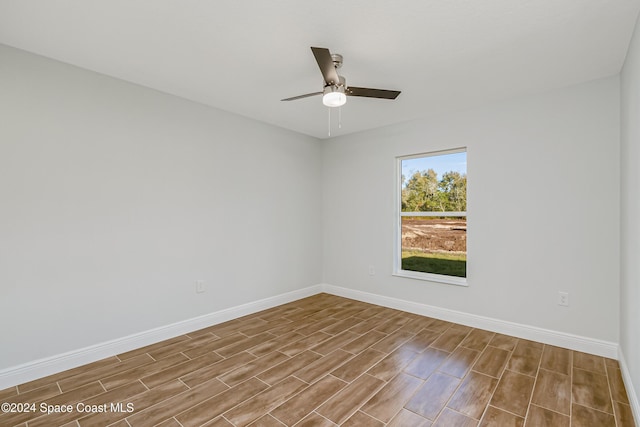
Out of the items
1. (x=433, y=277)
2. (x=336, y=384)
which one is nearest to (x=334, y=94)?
(x=336, y=384)

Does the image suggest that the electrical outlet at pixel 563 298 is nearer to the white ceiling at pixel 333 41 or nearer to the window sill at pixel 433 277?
the window sill at pixel 433 277

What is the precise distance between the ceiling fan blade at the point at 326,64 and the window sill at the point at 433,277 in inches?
103

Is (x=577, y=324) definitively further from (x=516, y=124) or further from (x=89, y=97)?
(x=89, y=97)

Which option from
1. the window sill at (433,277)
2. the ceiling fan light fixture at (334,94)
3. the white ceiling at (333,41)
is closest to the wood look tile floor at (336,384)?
the window sill at (433,277)

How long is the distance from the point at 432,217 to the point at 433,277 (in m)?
0.74

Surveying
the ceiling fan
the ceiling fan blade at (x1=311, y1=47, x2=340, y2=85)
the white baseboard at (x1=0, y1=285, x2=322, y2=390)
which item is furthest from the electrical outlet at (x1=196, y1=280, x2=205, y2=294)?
the ceiling fan blade at (x1=311, y1=47, x2=340, y2=85)

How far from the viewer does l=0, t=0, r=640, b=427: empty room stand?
196cm

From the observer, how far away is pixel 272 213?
4.19 m

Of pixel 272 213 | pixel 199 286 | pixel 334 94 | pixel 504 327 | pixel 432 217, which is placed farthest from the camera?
pixel 272 213

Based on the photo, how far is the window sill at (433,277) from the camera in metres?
3.56

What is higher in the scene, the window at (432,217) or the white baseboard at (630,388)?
the window at (432,217)

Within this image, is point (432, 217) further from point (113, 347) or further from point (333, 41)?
point (113, 347)

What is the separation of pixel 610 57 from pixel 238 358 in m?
3.82

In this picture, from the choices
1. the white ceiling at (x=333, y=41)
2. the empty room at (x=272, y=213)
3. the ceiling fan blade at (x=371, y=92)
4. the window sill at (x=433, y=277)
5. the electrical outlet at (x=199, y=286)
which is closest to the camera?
the white ceiling at (x=333, y=41)
